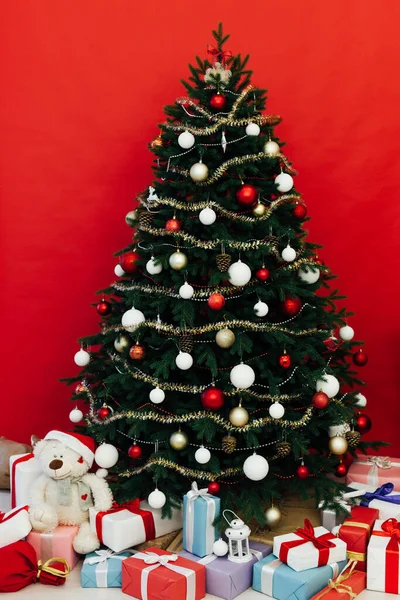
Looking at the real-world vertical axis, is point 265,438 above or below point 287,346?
below

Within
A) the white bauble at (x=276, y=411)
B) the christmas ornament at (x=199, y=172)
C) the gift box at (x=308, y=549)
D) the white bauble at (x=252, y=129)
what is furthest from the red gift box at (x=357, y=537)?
the white bauble at (x=252, y=129)

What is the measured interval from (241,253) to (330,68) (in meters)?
1.35

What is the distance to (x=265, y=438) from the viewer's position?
227 cm

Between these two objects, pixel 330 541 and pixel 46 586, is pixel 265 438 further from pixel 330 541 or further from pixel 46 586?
pixel 46 586

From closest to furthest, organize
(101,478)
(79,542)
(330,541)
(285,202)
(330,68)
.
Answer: (330,541) < (79,542) < (101,478) < (285,202) < (330,68)

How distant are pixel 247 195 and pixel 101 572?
1400 millimetres

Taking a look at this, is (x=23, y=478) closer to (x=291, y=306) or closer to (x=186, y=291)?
(x=186, y=291)

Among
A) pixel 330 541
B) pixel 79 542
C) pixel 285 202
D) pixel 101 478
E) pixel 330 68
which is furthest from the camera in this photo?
pixel 330 68

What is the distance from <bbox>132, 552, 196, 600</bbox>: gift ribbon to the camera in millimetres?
1751

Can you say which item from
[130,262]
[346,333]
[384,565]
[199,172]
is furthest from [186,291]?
[384,565]

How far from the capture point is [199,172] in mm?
2191

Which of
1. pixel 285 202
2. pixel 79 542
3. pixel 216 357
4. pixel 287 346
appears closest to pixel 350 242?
pixel 285 202

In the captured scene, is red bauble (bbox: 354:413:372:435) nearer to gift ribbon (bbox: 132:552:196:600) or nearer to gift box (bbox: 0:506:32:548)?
gift ribbon (bbox: 132:552:196:600)

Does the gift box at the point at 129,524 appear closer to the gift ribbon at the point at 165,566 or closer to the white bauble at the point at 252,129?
the gift ribbon at the point at 165,566
